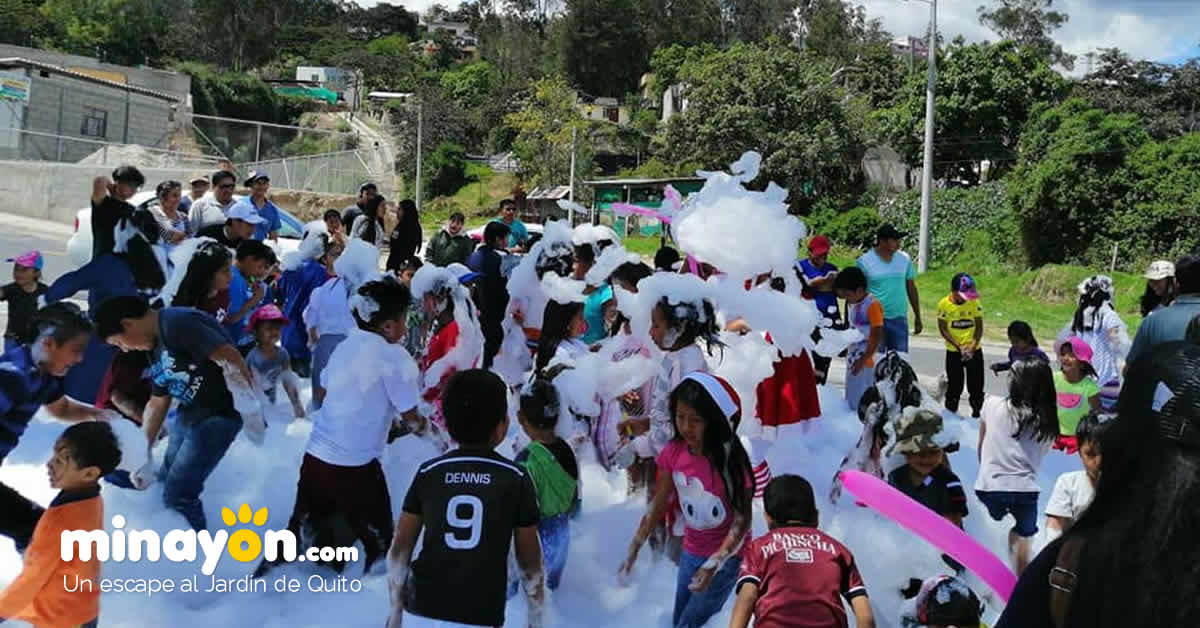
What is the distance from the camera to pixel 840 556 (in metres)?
2.88

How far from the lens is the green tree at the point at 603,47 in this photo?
223 feet

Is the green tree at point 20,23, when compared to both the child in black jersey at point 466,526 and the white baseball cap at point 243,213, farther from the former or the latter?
the child in black jersey at point 466,526

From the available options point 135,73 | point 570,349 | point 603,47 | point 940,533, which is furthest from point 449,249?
point 603,47

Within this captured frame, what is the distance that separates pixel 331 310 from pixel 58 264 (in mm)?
12304

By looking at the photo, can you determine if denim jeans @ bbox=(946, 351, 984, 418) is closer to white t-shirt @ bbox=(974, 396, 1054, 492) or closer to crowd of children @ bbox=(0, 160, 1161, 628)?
crowd of children @ bbox=(0, 160, 1161, 628)

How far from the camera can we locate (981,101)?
1220 inches

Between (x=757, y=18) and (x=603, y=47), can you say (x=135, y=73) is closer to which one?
(x=603, y=47)

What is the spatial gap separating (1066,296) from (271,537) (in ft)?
67.0

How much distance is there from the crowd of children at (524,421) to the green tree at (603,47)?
6391 cm

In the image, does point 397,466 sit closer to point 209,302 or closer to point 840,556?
point 209,302

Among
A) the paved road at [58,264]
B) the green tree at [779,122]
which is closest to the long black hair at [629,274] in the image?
the paved road at [58,264]

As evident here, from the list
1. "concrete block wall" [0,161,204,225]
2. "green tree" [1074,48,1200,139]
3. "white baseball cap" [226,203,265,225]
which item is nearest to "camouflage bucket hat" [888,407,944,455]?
"white baseball cap" [226,203,265,225]

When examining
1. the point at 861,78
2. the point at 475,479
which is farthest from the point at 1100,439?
the point at 861,78

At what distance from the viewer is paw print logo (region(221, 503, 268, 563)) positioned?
451 centimetres
